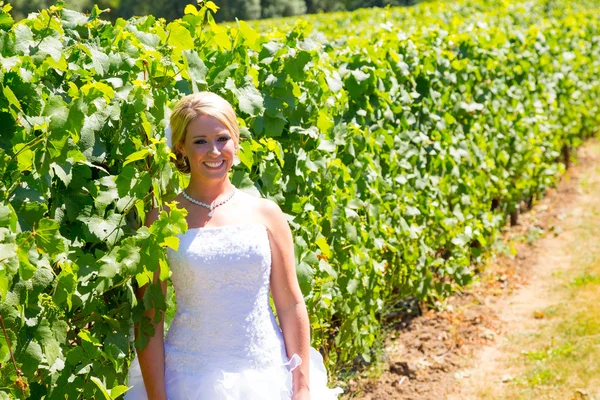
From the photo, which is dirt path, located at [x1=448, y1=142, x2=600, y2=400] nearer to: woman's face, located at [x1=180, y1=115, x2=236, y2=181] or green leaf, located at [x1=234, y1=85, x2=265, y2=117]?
green leaf, located at [x1=234, y1=85, x2=265, y2=117]

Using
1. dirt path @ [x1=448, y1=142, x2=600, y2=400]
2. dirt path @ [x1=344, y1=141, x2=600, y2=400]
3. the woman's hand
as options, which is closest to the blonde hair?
the woman's hand

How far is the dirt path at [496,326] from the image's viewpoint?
5.28 meters

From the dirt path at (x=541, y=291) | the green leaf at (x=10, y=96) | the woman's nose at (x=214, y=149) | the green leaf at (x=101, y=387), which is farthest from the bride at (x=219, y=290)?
the dirt path at (x=541, y=291)

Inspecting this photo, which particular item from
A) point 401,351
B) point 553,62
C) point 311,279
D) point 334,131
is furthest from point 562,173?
point 311,279

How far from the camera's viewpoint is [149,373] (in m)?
2.90

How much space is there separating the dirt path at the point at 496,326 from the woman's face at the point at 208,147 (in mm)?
2438

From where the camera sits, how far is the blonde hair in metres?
2.89

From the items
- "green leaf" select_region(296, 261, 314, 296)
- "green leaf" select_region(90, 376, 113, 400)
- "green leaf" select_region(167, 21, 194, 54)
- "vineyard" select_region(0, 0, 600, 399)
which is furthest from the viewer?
"green leaf" select_region(296, 261, 314, 296)

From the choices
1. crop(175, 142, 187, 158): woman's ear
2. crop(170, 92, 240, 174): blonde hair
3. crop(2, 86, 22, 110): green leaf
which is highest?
crop(2, 86, 22, 110): green leaf

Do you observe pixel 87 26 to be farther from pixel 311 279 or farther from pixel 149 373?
pixel 311 279

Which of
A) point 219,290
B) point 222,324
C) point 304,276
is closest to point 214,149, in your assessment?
point 219,290

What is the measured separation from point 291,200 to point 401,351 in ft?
6.72

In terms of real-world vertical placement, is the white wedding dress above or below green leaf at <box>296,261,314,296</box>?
above

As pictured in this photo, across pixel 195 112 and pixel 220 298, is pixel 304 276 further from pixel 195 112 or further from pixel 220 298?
pixel 195 112
